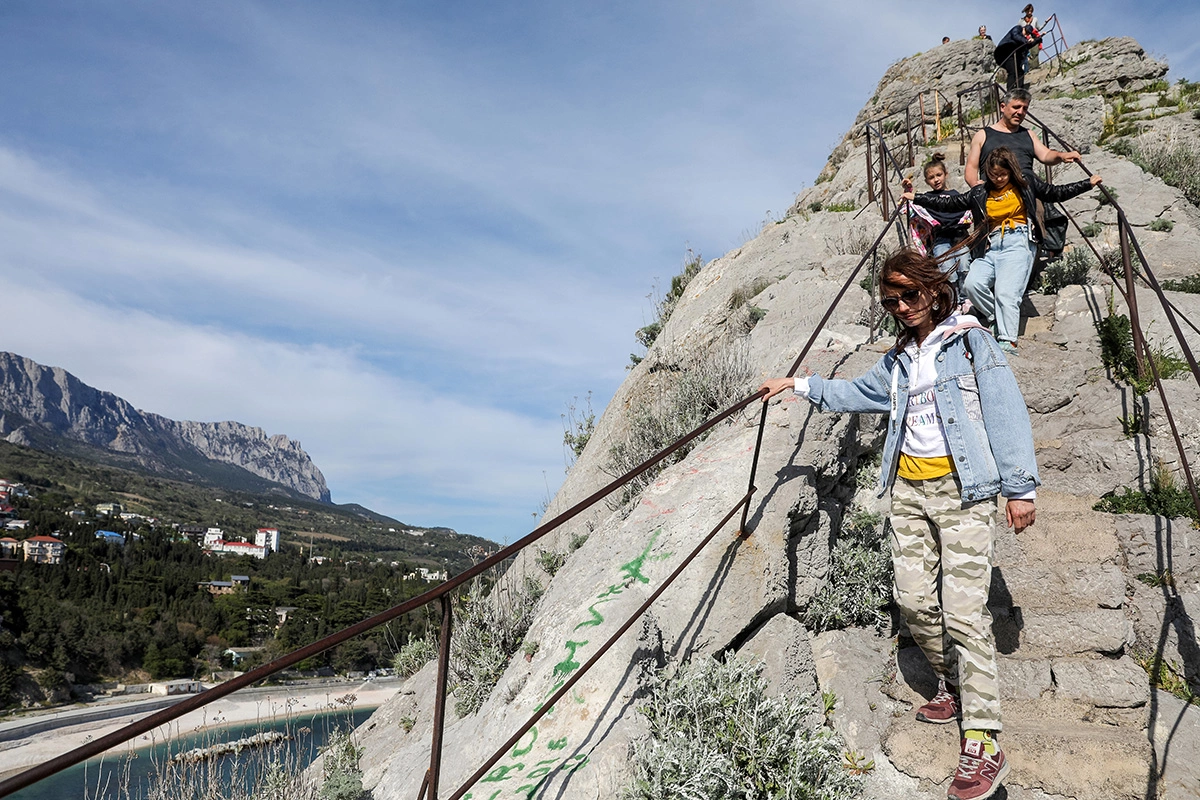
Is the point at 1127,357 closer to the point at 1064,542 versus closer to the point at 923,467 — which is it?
the point at 1064,542

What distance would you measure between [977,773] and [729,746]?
1.05 metres

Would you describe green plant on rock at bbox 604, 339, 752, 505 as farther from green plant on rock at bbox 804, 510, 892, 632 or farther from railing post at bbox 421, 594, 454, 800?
railing post at bbox 421, 594, 454, 800

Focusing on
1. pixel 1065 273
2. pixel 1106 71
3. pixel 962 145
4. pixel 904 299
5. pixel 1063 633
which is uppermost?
pixel 1106 71

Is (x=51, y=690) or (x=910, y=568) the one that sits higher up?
(x=910, y=568)

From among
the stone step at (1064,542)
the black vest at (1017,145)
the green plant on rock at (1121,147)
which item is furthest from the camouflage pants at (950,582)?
the green plant on rock at (1121,147)

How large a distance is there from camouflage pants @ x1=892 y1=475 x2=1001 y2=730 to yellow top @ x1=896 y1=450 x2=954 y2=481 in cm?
3

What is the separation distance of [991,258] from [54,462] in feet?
653

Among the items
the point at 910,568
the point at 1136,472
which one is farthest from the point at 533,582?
the point at 1136,472

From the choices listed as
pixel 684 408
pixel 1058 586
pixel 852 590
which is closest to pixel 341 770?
pixel 852 590

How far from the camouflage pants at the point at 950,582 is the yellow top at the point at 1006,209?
148 inches

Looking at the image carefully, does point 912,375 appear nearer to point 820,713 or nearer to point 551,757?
point 820,713

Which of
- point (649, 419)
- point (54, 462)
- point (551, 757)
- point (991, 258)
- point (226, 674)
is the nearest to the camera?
point (551, 757)

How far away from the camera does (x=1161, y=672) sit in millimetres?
4055

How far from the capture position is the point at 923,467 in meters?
3.42
